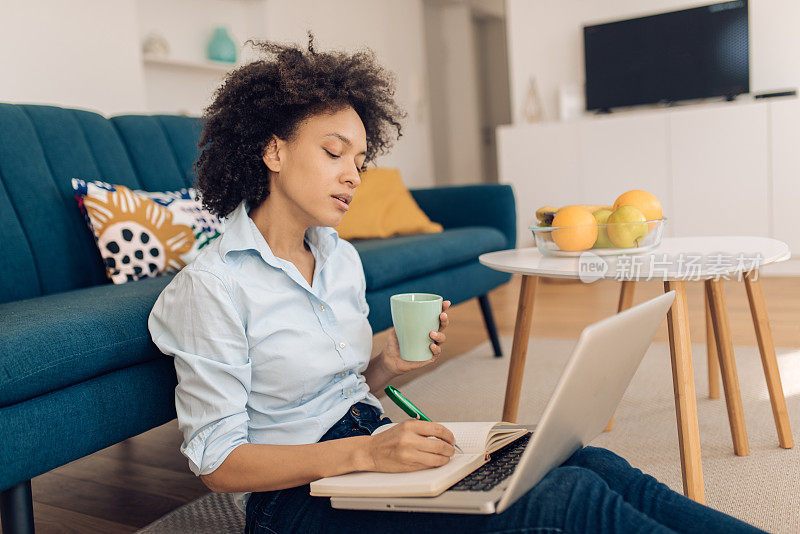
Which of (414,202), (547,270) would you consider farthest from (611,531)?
(414,202)

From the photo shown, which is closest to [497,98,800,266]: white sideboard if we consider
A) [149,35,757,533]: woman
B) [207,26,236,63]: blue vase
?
[207,26,236,63]: blue vase

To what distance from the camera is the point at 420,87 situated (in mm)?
5539

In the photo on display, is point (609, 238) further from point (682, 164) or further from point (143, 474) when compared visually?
point (682, 164)

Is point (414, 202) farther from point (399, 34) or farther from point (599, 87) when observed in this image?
point (399, 34)

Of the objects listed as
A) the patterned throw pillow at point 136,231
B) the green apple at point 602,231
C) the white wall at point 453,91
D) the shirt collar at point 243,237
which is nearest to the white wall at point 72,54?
the patterned throw pillow at point 136,231

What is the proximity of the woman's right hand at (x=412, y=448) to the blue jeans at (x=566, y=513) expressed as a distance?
0.19ft

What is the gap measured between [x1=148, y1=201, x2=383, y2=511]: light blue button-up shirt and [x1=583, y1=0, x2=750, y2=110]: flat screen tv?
12.2 feet

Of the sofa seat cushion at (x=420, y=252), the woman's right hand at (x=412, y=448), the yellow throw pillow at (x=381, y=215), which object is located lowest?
the woman's right hand at (x=412, y=448)

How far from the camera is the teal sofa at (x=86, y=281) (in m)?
1.08

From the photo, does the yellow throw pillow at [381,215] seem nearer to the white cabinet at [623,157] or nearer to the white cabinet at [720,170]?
the white cabinet at [623,157]

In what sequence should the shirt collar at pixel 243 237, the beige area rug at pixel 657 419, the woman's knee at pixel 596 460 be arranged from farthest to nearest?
the beige area rug at pixel 657 419 → the shirt collar at pixel 243 237 → the woman's knee at pixel 596 460

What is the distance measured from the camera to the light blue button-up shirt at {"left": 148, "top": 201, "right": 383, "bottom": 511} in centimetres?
91

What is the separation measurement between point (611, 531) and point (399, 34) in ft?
16.7

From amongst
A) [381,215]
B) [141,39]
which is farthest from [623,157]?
[141,39]
